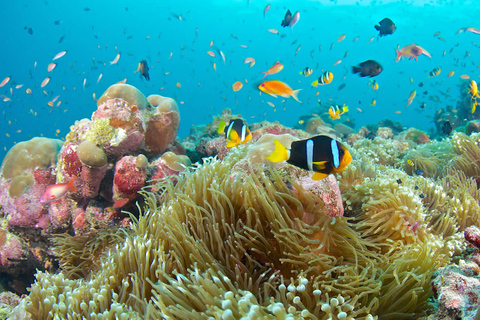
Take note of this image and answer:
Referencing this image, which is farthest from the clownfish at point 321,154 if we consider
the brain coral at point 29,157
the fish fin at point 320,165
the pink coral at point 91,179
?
the brain coral at point 29,157

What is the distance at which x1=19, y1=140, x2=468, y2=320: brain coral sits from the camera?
1.71 meters

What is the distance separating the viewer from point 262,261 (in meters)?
2.16

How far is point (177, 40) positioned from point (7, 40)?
4680cm

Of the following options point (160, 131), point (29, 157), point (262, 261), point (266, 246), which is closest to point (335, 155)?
point (266, 246)

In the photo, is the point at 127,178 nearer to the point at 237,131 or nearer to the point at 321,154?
the point at 237,131

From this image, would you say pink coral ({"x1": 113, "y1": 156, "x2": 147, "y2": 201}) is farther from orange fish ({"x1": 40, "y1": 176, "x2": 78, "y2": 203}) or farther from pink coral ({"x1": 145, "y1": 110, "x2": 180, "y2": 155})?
pink coral ({"x1": 145, "y1": 110, "x2": 180, "y2": 155})

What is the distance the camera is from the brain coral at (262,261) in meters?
1.71

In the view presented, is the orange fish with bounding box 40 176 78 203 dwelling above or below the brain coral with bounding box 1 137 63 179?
below

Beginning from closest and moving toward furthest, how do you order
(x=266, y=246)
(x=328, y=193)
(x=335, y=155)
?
(x=335, y=155) → (x=266, y=246) → (x=328, y=193)

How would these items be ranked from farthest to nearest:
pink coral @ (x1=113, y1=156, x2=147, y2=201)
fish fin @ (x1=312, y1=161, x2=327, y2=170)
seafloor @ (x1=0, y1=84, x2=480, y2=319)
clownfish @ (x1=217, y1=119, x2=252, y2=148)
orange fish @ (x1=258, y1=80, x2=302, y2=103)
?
orange fish @ (x1=258, y1=80, x2=302, y2=103) < pink coral @ (x1=113, y1=156, x2=147, y2=201) < clownfish @ (x1=217, y1=119, x2=252, y2=148) < fish fin @ (x1=312, y1=161, x2=327, y2=170) < seafloor @ (x1=0, y1=84, x2=480, y2=319)

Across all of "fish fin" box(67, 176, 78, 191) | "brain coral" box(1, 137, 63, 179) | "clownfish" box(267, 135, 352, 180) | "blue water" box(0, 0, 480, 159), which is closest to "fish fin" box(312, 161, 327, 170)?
"clownfish" box(267, 135, 352, 180)

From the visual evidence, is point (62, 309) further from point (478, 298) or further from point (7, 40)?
point (7, 40)

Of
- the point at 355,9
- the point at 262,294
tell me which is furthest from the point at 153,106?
the point at 355,9

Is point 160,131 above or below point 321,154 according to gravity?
below
